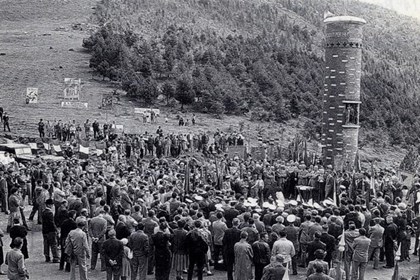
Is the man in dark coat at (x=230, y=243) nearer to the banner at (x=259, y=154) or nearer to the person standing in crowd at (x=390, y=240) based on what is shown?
the person standing in crowd at (x=390, y=240)

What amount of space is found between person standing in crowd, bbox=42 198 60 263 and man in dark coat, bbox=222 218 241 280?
4748 mm

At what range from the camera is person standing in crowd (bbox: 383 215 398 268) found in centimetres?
1647

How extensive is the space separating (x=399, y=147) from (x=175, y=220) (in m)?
42.6

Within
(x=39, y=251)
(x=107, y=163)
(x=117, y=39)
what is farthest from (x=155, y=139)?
(x=117, y=39)

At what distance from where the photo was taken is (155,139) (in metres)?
34.7

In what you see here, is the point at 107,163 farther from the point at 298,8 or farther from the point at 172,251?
the point at 298,8

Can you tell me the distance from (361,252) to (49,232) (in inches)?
326

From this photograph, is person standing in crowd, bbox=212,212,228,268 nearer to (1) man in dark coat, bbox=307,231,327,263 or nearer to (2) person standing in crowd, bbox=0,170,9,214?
(1) man in dark coat, bbox=307,231,327,263

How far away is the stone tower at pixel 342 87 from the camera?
32.6m

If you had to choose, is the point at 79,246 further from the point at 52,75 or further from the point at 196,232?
the point at 52,75

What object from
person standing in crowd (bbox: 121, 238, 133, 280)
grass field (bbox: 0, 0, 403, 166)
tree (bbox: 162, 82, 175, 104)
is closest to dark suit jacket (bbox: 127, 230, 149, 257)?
person standing in crowd (bbox: 121, 238, 133, 280)

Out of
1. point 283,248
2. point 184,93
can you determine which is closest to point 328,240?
point 283,248

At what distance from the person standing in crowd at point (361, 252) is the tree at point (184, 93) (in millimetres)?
34777

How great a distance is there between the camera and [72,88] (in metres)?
47.9
